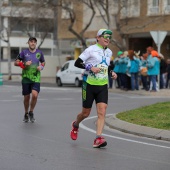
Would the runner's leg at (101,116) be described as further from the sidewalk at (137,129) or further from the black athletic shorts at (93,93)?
the sidewalk at (137,129)

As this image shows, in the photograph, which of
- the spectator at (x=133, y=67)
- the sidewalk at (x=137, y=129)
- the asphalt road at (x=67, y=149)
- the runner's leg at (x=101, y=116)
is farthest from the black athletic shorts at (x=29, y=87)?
the spectator at (x=133, y=67)

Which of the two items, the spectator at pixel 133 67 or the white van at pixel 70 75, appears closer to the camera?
the spectator at pixel 133 67

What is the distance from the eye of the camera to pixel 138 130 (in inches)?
476

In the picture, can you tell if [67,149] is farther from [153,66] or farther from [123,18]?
[123,18]

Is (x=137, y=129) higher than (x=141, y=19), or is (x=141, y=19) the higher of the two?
(x=141, y=19)

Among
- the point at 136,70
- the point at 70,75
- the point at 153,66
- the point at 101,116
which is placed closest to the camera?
the point at 101,116

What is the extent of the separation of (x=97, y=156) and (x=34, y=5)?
34513 mm

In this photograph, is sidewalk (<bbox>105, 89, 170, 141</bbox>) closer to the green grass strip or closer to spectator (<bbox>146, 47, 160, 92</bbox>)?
the green grass strip

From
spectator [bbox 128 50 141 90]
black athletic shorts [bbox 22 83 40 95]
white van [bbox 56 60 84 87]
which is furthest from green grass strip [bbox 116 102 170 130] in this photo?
white van [bbox 56 60 84 87]

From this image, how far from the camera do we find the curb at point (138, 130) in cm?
1138

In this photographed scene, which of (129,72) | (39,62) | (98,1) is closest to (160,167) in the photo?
(39,62)

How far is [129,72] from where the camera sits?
2752cm

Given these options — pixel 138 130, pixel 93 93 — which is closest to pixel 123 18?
pixel 138 130

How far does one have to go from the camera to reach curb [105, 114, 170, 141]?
11375 millimetres
